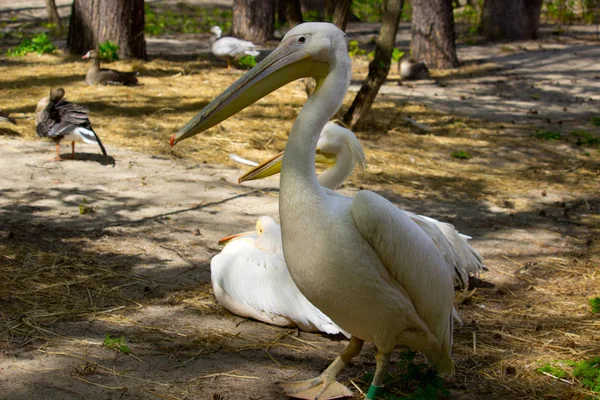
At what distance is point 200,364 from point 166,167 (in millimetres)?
2862

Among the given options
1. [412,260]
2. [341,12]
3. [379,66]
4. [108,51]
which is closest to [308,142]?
[412,260]

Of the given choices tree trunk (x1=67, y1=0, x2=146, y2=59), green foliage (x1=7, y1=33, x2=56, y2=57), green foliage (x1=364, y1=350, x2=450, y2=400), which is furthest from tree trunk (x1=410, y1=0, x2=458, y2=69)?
green foliage (x1=364, y1=350, x2=450, y2=400)

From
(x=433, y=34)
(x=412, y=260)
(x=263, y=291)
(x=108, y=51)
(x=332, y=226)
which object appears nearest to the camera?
(x=332, y=226)

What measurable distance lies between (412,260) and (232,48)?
25.1 ft

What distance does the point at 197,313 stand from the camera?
3.36m

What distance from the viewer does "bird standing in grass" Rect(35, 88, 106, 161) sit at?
17.7ft

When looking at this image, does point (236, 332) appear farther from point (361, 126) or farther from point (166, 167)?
point (361, 126)

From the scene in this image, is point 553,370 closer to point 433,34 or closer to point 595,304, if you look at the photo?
point 595,304

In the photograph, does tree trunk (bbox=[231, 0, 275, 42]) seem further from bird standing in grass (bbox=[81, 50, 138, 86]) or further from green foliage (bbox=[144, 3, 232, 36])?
bird standing in grass (bbox=[81, 50, 138, 86])

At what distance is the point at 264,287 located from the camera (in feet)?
10.9

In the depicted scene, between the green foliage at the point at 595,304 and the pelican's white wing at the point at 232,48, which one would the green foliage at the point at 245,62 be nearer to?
the pelican's white wing at the point at 232,48

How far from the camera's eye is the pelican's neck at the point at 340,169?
11.6ft

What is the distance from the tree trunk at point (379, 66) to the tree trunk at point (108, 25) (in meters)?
3.80

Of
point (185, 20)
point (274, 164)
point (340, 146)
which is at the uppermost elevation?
point (185, 20)
